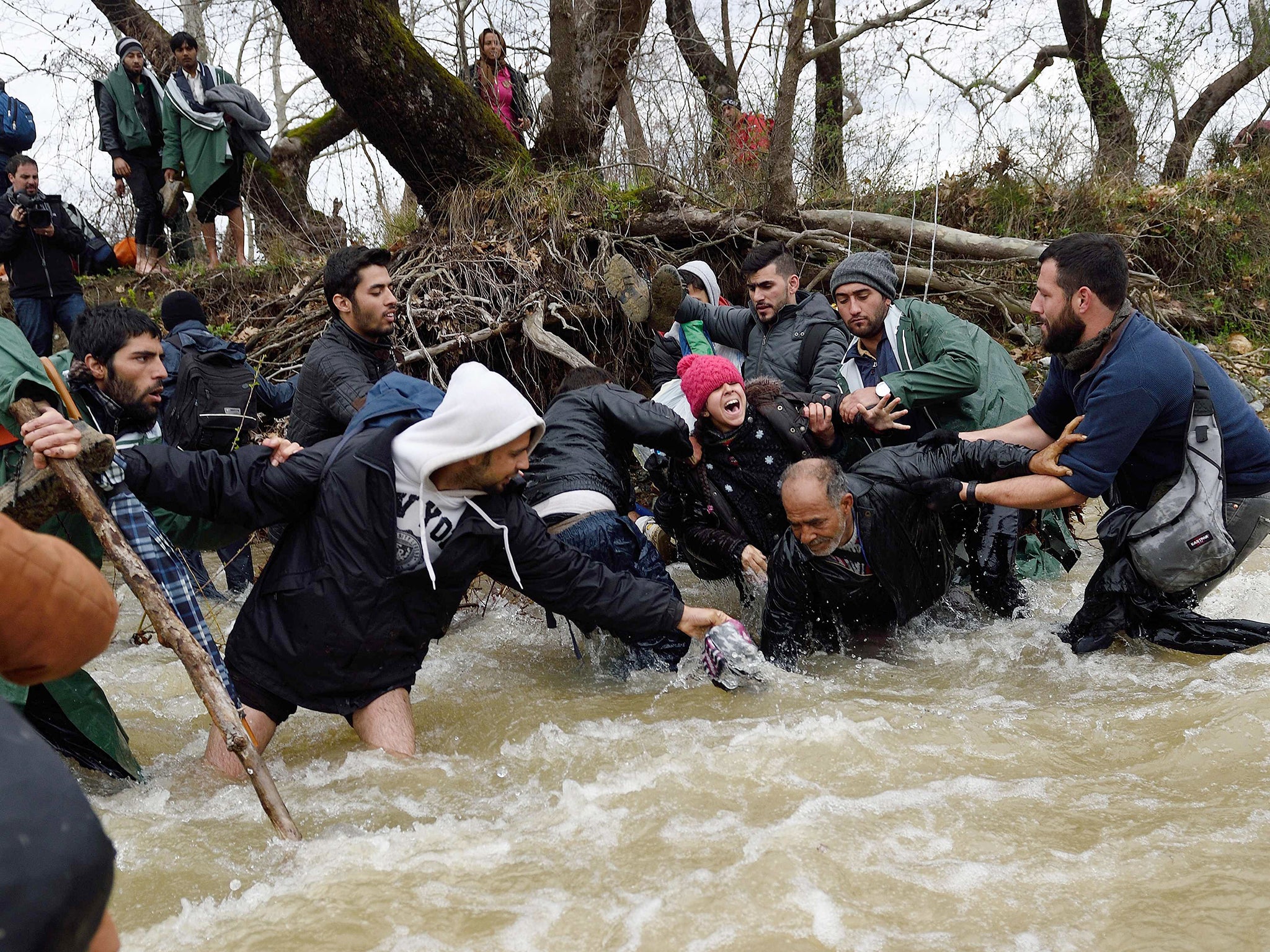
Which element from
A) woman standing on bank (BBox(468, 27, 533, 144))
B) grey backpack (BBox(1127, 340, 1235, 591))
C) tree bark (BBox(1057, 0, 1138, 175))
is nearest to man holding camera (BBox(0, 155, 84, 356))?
woman standing on bank (BBox(468, 27, 533, 144))

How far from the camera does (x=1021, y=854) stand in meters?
2.67

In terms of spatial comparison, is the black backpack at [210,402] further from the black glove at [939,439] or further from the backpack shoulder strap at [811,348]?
the black glove at [939,439]

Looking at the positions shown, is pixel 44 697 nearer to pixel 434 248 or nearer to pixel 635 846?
pixel 635 846

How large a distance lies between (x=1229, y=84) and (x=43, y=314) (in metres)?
12.3

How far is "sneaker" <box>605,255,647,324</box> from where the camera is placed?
22.8 ft

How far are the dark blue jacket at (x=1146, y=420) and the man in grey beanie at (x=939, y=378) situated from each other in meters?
0.77

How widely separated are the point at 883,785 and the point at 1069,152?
869 centimetres

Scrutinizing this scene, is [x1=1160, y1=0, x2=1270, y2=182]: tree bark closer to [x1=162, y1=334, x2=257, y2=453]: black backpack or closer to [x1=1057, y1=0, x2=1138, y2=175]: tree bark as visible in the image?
[x1=1057, y1=0, x2=1138, y2=175]: tree bark

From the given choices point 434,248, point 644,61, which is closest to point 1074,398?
point 434,248

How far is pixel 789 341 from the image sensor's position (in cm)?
595

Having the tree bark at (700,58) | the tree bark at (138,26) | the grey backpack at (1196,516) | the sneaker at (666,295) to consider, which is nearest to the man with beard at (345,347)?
the sneaker at (666,295)

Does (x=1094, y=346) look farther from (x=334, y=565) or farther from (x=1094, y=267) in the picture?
(x=334, y=565)

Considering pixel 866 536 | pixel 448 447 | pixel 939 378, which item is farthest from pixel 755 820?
pixel 939 378

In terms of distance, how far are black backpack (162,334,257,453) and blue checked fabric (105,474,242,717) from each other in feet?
6.22
